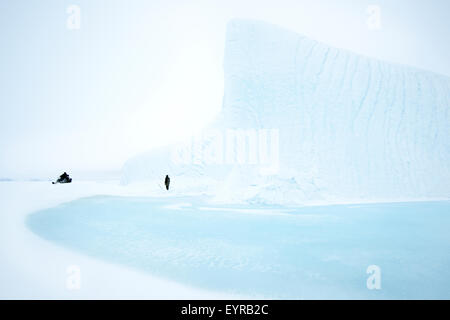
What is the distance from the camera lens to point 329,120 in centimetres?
1045

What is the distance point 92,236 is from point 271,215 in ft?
11.1

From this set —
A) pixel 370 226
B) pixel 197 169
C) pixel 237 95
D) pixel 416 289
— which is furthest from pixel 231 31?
pixel 416 289

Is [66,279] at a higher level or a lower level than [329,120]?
lower

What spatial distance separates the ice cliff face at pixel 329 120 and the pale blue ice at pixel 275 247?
3.17m

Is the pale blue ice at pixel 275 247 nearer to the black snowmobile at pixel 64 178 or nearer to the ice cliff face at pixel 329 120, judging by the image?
the ice cliff face at pixel 329 120

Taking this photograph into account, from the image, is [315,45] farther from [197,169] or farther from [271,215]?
[271,215]

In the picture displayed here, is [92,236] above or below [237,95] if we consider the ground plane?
below

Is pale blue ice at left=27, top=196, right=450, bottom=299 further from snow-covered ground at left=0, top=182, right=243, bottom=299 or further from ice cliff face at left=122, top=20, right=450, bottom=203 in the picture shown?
ice cliff face at left=122, top=20, right=450, bottom=203

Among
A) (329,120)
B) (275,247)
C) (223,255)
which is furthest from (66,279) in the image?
(329,120)

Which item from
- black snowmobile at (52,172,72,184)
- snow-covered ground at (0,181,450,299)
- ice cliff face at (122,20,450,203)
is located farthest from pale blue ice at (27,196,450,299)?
black snowmobile at (52,172,72,184)

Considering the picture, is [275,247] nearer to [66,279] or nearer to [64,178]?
[66,279]

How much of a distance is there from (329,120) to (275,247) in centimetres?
750

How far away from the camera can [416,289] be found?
9.30ft

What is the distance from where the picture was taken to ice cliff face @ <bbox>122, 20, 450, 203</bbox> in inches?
382
